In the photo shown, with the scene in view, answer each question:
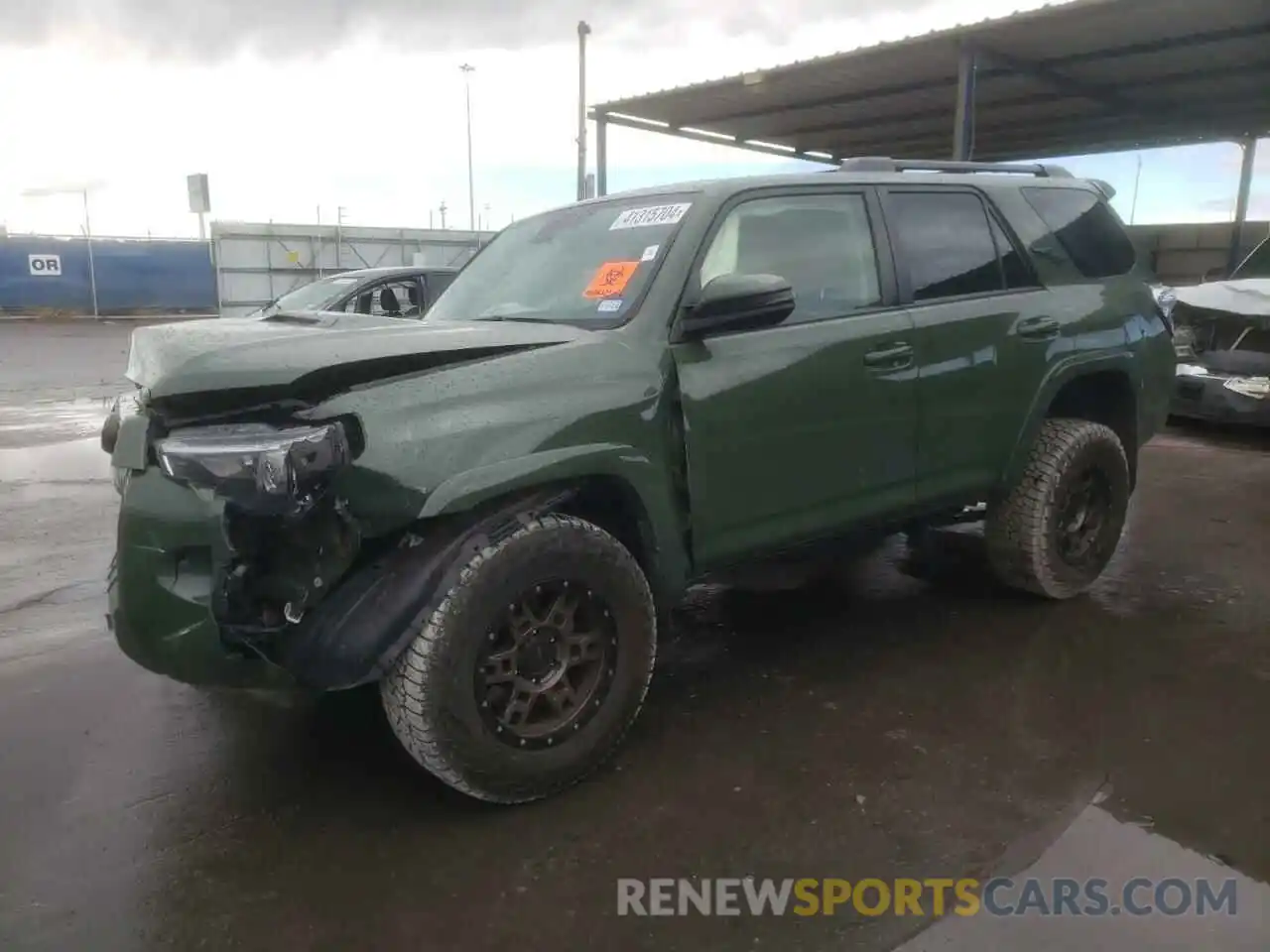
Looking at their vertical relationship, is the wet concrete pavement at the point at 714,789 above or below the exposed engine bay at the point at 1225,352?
below

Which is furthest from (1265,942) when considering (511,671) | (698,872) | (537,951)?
(511,671)

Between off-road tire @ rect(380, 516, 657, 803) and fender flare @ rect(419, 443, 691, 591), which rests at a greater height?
fender flare @ rect(419, 443, 691, 591)

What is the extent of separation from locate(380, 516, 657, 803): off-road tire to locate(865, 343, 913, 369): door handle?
4.09 feet

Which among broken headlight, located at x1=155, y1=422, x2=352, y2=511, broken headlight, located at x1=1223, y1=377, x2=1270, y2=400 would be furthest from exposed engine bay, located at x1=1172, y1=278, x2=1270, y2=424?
broken headlight, located at x1=155, y1=422, x2=352, y2=511

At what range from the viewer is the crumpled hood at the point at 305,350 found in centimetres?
236

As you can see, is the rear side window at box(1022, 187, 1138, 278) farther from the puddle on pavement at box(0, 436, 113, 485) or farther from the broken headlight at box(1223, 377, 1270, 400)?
the puddle on pavement at box(0, 436, 113, 485)

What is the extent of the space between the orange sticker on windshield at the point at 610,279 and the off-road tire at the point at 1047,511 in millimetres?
2040

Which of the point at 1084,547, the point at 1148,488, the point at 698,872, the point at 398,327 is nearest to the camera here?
the point at 698,872

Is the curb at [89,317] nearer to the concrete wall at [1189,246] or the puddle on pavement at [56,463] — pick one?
the puddle on pavement at [56,463]

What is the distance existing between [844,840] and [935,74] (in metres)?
13.3

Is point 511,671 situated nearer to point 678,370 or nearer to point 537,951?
point 537,951

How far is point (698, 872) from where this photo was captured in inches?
95.5

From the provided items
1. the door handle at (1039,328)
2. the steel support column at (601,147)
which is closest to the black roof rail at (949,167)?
the door handle at (1039,328)

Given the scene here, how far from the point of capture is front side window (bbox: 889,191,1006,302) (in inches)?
147
